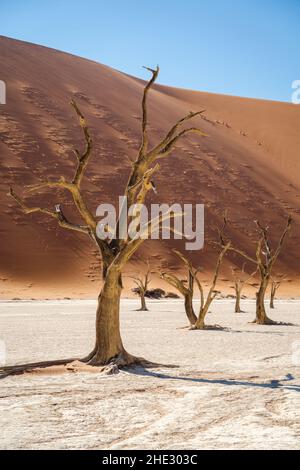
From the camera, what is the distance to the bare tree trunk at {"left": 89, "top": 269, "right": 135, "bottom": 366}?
8.30m

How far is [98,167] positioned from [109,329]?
135 ft

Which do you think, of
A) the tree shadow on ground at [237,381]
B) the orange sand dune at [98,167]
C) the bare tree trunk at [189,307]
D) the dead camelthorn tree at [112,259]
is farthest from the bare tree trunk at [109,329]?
the orange sand dune at [98,167]

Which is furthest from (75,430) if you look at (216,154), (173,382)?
(216,154)

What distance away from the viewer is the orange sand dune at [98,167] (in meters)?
39.7

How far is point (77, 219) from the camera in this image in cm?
4247

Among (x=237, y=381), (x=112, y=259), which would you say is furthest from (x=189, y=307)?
(x=237, y=381)

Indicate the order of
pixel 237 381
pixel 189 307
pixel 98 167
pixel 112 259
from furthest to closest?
pixel 98 167, pixel 189 307, pixel 112 259, pixel 237 381

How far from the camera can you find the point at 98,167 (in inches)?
1924

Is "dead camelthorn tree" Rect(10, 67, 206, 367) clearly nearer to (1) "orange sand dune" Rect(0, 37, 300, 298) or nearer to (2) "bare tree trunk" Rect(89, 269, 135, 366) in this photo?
(2) "bare tree trunk" Rect(89, 269, 135, 366)

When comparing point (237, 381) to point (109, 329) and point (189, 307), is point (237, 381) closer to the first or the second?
point (109, 329)

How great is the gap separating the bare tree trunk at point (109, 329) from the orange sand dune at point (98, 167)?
2649cm

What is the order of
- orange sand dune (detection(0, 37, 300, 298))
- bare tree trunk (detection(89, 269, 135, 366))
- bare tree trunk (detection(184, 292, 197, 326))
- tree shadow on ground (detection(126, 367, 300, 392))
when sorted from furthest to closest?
orange sand dune (detection(0, 37, 300, 298)), bare tree trunk (detection(184, 292, 197, 326)), bare tree trunk (detection(89, 269, 135, 366)), tree shadow on ground (detection(126, 367, 300, 392))

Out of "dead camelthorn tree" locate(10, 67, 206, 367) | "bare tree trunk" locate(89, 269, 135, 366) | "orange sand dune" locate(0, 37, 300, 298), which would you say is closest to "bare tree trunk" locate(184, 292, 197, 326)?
"dead camelthorn tree" locate(10, 67, 206, 367)

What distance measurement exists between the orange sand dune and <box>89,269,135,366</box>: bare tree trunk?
2649 centimetres
